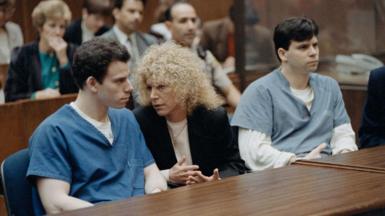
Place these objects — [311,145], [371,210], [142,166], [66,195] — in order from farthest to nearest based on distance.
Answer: [311,145]
[142,166]
[66,195]
[371,210]

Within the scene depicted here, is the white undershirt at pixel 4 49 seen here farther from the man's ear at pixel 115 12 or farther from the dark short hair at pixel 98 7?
the man's ear at pixel 115 12

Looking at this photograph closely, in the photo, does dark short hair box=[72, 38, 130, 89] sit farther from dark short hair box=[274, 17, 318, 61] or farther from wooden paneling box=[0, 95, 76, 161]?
wooden paneling box=[0, 95, 76, 161]

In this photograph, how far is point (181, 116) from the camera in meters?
3.96

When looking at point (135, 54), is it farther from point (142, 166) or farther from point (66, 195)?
point (66, 195)

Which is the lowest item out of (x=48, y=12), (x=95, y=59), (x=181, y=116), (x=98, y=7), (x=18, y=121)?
(x=18, y=121)

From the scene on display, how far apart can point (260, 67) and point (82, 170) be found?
3.44m

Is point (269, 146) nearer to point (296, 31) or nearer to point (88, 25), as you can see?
point (296, 31)

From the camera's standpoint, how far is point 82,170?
3.32 metres

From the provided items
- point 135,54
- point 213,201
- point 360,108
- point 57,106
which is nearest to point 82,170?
point 213,201

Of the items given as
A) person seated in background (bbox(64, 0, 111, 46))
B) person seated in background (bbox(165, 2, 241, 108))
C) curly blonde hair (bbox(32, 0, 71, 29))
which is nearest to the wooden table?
person seated in background (bbox(165, 2, 241, 108))

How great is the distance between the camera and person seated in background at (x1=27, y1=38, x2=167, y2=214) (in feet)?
10.6

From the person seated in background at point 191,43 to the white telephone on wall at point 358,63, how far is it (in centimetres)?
90

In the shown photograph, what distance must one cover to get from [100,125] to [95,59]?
246mm

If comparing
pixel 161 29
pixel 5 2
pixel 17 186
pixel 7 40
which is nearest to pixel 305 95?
pixel 17 186
